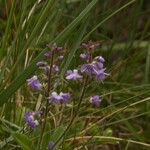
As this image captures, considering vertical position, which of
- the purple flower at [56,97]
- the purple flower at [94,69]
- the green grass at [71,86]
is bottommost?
the green grass at [71,86]

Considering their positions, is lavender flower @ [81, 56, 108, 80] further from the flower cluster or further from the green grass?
the green grass

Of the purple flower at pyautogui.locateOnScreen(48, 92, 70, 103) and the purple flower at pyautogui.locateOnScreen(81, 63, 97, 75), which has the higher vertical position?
the purple flower at pyautogui.locateOnScreen(81, 63, 97, 75)

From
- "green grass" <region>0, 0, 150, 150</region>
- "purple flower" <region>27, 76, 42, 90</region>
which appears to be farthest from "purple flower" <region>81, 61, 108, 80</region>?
"green grass" <region>0, 0, 150, 150</region>

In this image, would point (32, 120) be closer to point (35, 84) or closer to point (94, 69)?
point (35, 84)

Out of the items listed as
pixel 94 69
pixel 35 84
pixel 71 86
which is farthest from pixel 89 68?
pixel 71 86

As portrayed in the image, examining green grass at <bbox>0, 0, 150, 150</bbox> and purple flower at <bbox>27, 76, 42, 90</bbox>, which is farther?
green grass at <bbox>0, 0, 150, 150</bbox>

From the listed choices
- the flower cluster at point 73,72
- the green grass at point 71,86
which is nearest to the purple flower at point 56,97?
the flower cluster at point 73,72

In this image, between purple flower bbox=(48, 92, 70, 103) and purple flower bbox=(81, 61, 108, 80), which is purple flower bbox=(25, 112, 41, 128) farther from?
purple flower bbox=(81, 61, 108, 80)

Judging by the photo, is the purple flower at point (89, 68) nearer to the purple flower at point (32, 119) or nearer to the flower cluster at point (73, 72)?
the flower cluster at point (73, 72)

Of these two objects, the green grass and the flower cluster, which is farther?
the green grass

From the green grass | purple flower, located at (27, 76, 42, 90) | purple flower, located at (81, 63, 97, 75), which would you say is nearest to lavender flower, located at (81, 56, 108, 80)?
purple flower, located at (81, 63, 97, 75)

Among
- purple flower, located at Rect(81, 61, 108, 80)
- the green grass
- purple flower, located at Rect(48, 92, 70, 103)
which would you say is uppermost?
purple flower, located at Rect(81, 61, 108, 80)
